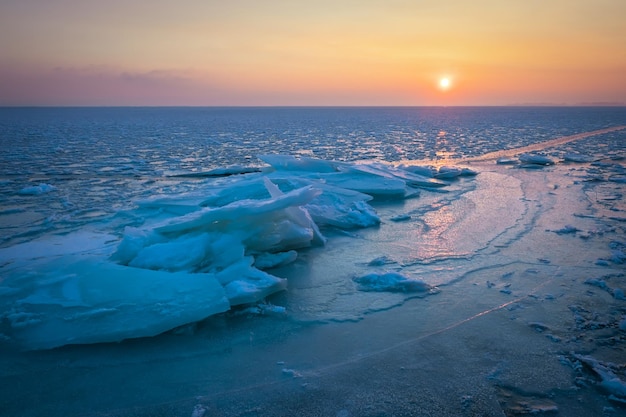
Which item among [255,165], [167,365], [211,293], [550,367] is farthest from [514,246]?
[255,165]

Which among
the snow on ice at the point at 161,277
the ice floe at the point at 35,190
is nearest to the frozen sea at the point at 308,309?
the snow on ice at the point at 161,277

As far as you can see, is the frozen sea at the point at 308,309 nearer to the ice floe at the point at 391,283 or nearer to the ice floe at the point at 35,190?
the ice floe at the point at 391,283

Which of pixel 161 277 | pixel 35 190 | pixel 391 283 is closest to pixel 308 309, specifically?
pixel 391 283

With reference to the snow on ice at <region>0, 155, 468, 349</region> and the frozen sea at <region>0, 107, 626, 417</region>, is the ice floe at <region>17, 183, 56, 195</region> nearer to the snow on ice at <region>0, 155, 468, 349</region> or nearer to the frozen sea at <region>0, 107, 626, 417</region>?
the frozen sea at <region>0, 107, 626, 417</region>

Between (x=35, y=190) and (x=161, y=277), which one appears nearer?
(x=161, y=277)

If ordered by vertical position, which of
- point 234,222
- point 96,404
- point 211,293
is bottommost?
point 96,404

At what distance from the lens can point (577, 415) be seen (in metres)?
2.11

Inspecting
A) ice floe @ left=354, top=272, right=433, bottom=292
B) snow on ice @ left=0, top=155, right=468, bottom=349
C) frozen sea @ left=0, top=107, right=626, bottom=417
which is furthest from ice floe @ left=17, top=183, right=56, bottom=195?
ice floe @ left=354, top=272, right=433, bottom=292

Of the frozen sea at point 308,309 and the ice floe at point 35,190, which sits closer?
the frozen sea at point 308,309

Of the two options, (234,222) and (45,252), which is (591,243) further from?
(45,252)

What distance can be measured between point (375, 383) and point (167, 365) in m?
1.28

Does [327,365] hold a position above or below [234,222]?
below

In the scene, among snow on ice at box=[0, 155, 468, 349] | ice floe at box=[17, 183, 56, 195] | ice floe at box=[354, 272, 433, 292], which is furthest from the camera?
ice floe at box=[17, 183, 56, 195]

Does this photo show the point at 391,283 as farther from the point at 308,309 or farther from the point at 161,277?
the point at 161,277
